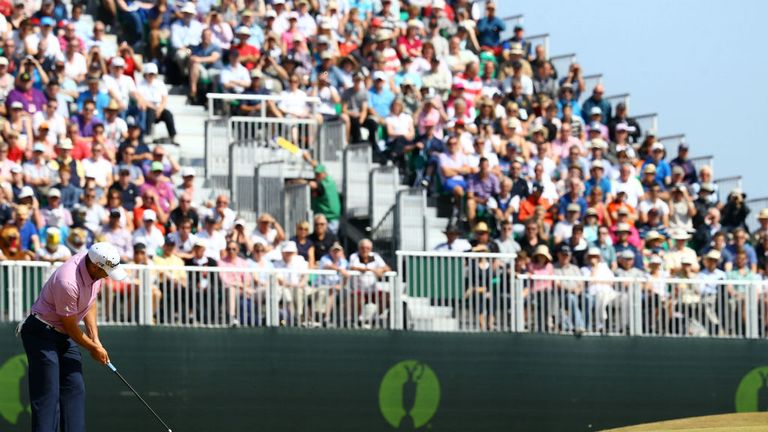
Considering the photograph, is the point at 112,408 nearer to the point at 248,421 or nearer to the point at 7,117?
the point at 248,421

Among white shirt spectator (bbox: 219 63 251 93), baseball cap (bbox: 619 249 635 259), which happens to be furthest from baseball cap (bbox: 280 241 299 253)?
baseball cap (bbox: 619 249 635 259)

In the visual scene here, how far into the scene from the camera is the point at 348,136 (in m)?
24.8

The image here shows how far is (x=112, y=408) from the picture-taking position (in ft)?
68.2

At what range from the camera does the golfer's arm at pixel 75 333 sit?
15.4 meters

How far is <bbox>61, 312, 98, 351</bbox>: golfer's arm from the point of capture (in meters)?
15.4

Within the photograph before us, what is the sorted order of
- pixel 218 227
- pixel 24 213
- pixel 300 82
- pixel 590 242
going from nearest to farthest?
1. pixel 24 213
2. pixel 218 227
3. pixel 590 242
4. pixel 300 82

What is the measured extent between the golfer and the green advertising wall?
4688 mm

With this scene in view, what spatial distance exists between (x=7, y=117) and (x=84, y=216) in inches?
81.2

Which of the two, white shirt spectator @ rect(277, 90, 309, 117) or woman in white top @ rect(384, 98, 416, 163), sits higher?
white shirt spectator @ rect(277, 90, 309, 117)

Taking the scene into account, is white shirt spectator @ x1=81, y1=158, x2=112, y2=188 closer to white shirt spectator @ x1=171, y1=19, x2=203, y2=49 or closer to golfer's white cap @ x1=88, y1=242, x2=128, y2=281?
white shirt spectator @ x1=171, y1=19, x2=203, y2=49

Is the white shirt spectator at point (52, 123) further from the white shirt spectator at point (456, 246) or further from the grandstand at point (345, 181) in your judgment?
the white shirt spectator at point (456, 246)

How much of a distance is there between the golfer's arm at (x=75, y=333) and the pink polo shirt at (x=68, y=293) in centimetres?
5

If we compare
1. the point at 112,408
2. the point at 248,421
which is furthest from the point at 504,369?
the point at 112,408

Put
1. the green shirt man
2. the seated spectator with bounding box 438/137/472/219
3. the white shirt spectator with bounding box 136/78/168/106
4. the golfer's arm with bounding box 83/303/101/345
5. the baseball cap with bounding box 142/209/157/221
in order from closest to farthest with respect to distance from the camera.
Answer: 1. the golfer's arm with bounding box 83/303/101/345
2. the baseball cap with bounding box 142/209/157/221
3. the green shirt man
4. the white shirt spectator with bounding box 136/78/168/106
5. the seated spectator with bounding box 438/137/472/219
